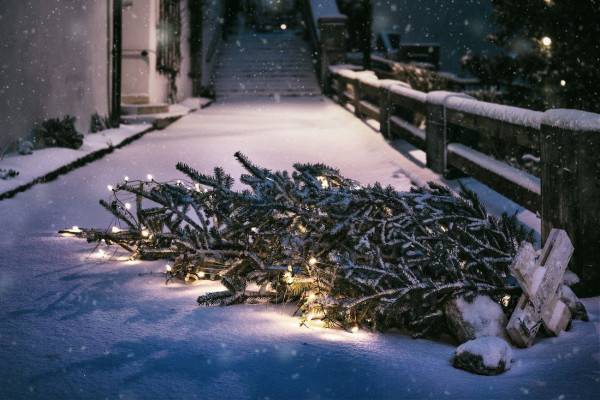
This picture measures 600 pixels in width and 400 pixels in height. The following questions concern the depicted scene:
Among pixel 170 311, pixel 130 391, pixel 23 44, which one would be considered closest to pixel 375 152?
pixel 23 44

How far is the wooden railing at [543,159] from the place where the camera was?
3.85 m

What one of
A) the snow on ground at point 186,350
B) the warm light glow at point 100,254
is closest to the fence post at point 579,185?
the snow on ground at point 186,350

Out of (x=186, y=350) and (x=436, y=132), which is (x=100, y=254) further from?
(x=436, y=132)

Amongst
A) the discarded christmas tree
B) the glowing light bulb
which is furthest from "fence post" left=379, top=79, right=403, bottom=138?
the discarded christmas tree

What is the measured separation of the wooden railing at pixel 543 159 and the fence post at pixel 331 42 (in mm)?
12745

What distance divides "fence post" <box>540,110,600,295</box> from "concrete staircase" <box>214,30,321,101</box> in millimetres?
16098

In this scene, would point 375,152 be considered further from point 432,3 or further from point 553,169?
point 432,3

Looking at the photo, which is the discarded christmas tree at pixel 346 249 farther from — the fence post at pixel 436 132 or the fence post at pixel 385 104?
the fence post at pixel 385 104

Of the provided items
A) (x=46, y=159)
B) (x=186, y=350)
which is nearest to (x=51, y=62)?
(x=46, y=159)

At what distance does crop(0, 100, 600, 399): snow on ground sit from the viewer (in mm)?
2717

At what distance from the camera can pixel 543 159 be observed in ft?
13.8

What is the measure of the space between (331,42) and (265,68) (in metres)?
3.38

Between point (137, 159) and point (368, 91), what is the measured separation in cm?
482

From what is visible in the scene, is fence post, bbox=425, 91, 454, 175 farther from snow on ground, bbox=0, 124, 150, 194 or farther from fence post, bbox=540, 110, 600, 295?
snow on ground, bbox=0, 124, 150, 194
